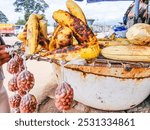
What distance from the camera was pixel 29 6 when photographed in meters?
2.74

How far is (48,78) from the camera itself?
9.11 feet

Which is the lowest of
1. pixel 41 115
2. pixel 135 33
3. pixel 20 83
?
pixel 41 115

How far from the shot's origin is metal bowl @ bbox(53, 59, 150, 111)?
2.66m

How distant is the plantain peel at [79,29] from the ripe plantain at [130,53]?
106 mm

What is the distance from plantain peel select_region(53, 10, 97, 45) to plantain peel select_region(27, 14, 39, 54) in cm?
13

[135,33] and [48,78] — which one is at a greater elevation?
[135,33]

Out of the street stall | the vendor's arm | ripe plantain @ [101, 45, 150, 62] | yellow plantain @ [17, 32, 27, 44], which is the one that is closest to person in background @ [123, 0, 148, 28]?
the street stall

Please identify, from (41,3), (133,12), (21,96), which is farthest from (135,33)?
(21,96)

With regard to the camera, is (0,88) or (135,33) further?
(0,88)

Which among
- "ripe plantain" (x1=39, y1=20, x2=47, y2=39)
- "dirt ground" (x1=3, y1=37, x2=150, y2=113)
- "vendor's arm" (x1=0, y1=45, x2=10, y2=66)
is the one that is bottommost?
"dirt ground" (x1=3, y1=37, x2=150, y2=113)

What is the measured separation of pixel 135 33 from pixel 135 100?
36cm

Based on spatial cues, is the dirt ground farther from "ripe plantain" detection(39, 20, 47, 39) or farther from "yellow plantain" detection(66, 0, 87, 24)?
"yellow plantain" detection(66, 0, 87, 24)

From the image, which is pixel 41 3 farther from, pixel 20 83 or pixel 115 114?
pixel 115 114

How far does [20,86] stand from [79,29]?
44cm
